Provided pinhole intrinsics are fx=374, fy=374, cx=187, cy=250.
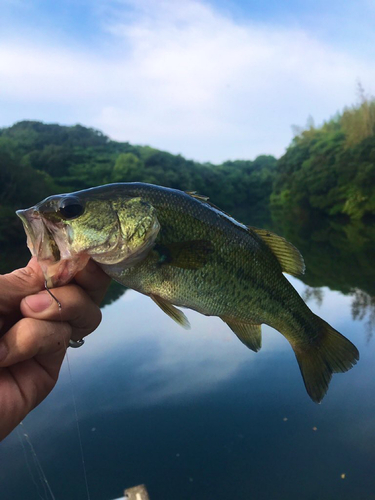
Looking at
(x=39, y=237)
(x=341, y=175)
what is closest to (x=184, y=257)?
(x=39, y=237)

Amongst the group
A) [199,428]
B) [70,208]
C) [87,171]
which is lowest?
[199,428]

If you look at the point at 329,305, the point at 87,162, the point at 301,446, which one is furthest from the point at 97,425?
the point at 87,162

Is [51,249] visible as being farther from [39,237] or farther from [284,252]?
[284,252]

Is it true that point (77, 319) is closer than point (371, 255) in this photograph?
Yes

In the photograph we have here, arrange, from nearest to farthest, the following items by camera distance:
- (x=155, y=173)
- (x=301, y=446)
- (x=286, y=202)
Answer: (x=301, y=446)
(x=286, y=202)
(x=155, y=173)

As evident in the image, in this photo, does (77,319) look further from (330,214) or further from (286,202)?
(286,202)

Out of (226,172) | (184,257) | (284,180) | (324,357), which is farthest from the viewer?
(226,172)

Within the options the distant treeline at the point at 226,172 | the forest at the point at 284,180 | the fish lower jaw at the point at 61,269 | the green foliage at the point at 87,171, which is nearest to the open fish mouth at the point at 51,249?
the fish lower jaw at the point at 61,269
